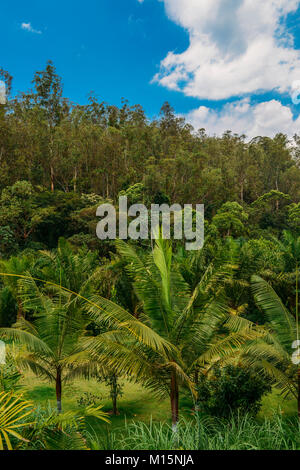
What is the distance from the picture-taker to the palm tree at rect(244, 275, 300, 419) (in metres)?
5.45

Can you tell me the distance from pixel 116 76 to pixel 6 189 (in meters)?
21.4

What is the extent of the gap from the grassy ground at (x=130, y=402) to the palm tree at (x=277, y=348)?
4.75 ft

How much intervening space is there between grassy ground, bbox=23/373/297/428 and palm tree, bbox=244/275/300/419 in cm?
145

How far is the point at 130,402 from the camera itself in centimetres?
794

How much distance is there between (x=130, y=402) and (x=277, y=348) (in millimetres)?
4115

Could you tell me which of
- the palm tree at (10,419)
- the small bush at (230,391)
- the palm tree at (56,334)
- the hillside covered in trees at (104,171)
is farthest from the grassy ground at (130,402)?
the hillside covered in trees at (104,171)

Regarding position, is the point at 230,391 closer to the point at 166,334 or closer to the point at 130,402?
the point at 166,334

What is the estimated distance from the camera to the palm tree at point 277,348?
545cm

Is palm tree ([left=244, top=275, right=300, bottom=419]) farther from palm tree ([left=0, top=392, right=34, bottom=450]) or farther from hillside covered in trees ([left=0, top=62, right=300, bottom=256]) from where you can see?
hillside covered in trees ([left=0, top=62, right=300, bottom=256])

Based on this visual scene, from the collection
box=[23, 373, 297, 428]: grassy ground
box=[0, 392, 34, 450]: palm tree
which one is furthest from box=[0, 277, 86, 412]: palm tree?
box=[0, 392, 34, 450]: palm tree

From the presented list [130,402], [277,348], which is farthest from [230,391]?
[130,402]

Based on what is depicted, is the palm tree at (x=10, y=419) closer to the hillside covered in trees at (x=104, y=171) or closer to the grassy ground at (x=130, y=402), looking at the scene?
the grassy ground at (x=130, y=402)

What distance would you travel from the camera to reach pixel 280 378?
5363 millimetres

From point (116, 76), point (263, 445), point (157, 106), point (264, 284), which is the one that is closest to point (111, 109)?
point (116, 76)
